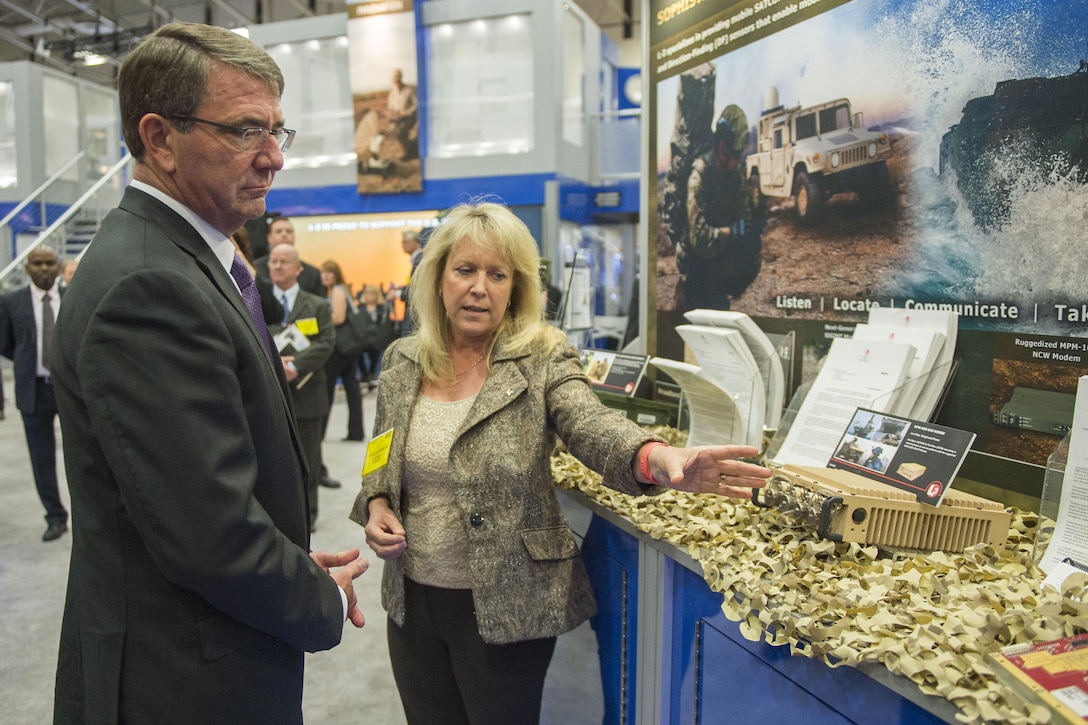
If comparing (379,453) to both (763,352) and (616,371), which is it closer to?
(616,371)

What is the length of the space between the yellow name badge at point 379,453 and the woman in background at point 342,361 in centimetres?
304

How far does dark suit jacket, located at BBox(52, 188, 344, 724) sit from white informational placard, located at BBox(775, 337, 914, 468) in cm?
119

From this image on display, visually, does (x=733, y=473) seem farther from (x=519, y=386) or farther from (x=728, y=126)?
(x=728, y=126)

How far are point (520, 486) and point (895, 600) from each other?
79cm

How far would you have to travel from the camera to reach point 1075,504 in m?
1.33

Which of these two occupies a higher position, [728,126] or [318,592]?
[728,126]

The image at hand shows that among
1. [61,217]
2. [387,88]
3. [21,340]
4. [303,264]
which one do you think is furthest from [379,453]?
[61,217]

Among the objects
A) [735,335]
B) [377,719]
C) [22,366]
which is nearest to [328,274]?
[22,366]

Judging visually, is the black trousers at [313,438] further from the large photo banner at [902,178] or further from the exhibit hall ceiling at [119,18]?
the exhibit hall ceiling at [119,18]

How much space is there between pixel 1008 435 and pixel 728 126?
4.28ft

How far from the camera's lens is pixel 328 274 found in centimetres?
822

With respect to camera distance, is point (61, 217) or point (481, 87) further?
point (61, 217)

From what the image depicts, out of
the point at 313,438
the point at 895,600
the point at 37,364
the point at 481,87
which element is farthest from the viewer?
the point at 481,87

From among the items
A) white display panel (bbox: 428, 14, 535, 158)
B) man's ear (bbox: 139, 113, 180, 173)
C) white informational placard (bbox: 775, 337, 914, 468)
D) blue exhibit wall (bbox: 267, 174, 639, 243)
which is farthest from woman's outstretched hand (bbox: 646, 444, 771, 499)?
white display panel (bbox: 428, 14, 535, 158)
